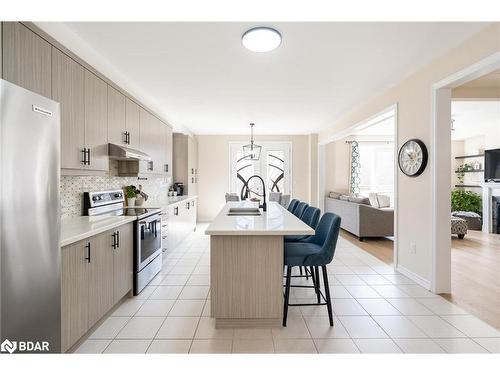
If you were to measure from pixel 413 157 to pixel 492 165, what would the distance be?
4824 millimetres

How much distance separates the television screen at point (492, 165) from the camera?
6129mm

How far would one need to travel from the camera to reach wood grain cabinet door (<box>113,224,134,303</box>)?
2387 millimetres

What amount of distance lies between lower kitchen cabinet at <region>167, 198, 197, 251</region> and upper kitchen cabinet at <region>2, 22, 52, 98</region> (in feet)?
8.28

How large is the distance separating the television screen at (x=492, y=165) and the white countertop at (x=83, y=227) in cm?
773

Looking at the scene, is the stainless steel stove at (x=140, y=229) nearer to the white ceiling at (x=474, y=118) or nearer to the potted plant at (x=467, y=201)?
the white ceiling at (x=474, y=118)

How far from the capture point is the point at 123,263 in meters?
2.52

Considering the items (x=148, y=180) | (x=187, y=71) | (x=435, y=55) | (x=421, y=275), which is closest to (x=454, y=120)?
(x=435, y=55)

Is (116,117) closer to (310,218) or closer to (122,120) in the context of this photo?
(122,120)

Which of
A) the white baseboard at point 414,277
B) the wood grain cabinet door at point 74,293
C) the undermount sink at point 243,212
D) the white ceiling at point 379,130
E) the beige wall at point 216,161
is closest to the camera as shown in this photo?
the wood grain cabinet door at point 74,293

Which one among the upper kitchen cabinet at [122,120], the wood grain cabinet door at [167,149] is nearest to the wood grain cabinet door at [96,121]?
the upper kitchen cabinet at [122,120]

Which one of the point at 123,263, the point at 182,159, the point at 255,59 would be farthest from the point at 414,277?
the point at 182,159

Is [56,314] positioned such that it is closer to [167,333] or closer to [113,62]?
[167,333]

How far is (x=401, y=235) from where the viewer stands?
348cm

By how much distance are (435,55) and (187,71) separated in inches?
107
